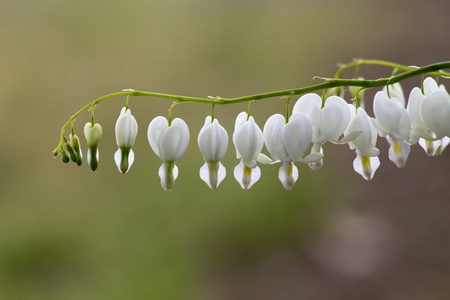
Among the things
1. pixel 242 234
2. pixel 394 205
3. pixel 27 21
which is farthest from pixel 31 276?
pixel 394 205

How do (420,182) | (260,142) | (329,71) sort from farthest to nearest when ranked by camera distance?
(329,71) < (420,182) < (260,142)

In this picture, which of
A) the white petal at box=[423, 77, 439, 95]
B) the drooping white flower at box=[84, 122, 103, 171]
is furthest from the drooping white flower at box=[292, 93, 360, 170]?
the drooping white flower at box=[84, 122, 103, 171]

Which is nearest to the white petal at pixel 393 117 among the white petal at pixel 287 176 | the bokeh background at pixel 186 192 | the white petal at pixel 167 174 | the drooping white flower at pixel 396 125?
the drooping white flower at pixel 396 125

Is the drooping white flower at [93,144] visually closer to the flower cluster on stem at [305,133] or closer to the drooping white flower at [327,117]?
the flower cluster on stem at [305,133]

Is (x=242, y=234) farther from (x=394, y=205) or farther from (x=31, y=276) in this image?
(x=31, y=276)

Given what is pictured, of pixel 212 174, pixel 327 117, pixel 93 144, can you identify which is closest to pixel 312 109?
pixel 327 117

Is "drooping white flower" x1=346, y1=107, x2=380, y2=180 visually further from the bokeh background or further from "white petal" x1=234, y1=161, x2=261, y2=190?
the bokeh background
